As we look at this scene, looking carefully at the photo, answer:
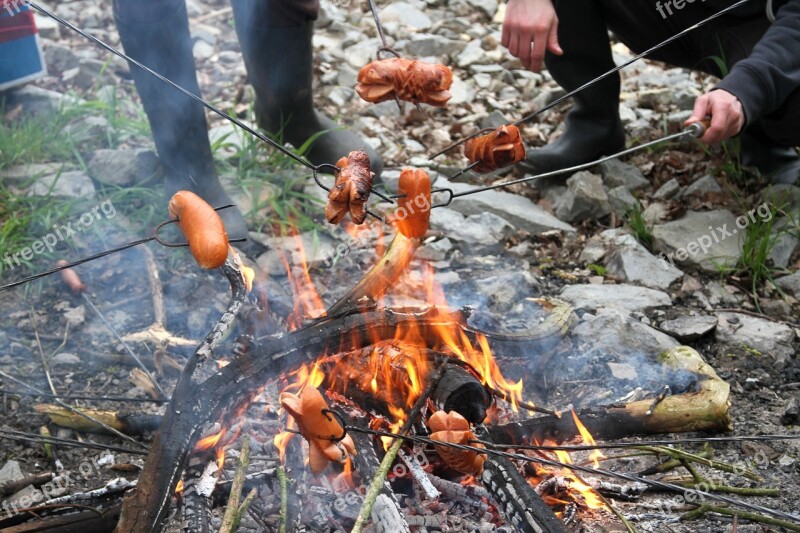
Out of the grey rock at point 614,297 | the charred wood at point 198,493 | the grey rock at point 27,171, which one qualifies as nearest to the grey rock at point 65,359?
the charred wood at point 198,493

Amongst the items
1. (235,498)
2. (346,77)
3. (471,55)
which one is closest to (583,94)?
(471,55)

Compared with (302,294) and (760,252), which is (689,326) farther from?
(302,294)

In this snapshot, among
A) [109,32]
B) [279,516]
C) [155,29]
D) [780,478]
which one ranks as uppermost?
[155,29]

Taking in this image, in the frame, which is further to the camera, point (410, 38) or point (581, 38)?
point (410, 38)

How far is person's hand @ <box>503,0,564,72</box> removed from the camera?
141 inches

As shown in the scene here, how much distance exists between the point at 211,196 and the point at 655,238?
2.46 metres

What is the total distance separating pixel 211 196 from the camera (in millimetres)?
4121

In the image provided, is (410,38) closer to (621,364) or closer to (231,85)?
(231,85)

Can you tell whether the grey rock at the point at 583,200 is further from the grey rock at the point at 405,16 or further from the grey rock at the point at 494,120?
the grey rock at the point at 405,16

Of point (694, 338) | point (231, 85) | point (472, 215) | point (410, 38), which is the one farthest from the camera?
point (410, 38)

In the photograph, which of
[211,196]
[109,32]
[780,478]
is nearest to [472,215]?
[211,196]

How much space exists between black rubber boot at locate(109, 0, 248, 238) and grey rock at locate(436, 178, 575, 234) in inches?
54.5

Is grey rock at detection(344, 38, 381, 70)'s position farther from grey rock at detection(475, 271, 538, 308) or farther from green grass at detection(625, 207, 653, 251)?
grey rock at detection(475, 271, 538, 308)

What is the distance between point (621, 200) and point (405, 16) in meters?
3.23
